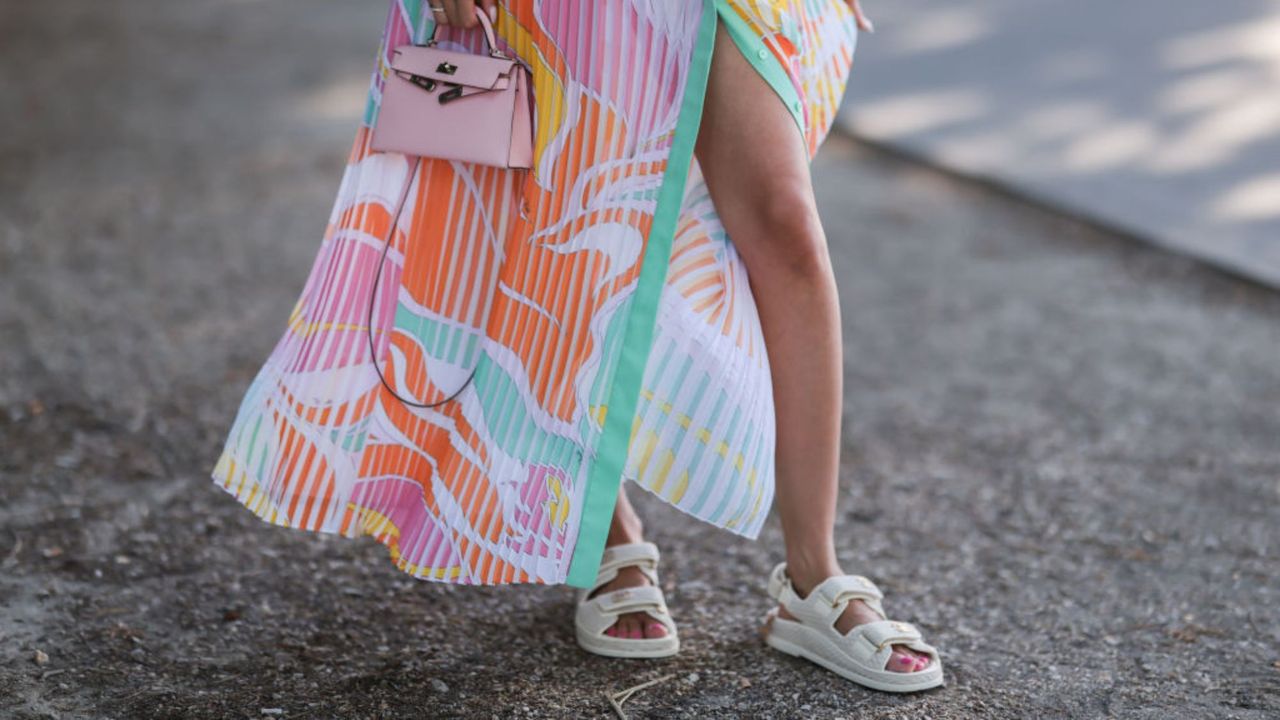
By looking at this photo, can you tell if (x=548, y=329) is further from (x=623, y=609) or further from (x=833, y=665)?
(x=833, y=665)

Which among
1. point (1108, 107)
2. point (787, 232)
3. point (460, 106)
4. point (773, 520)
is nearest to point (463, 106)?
point (460, 106)

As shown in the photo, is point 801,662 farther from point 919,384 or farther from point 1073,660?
point 919,384

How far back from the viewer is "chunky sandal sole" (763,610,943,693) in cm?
202

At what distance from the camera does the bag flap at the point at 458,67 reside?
1.88 m

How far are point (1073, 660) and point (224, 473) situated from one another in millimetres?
1300

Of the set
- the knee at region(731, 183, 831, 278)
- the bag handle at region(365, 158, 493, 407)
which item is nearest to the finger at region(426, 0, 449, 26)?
the bag handle at region(365, 158, 493, 407)

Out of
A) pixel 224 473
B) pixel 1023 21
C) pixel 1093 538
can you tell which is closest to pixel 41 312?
pixel 224 473

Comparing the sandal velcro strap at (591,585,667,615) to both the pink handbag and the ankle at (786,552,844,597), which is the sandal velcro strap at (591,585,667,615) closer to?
the ankle at (786,552,844,597)

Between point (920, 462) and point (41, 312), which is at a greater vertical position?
point (920, 462)

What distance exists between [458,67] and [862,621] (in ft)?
3.20

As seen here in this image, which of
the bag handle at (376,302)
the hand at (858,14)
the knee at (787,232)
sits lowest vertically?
the bag handle at (376,302)

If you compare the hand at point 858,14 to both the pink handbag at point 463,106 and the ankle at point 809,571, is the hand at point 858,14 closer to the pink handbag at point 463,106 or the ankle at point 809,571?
the pink handbag at point 463,106

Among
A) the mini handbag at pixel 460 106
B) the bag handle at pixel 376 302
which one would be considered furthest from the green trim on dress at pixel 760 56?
the bag handle at pixel 376 302

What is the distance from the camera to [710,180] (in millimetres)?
1938
